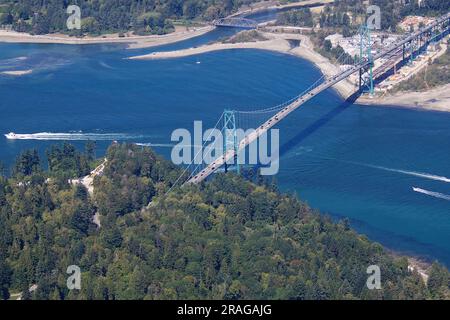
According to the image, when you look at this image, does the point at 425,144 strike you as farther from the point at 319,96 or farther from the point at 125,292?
the point at 125,292

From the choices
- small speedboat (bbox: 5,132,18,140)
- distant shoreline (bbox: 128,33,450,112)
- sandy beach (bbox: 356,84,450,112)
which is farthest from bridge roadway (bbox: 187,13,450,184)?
small speedboat (bbox: 5,132,18,140)

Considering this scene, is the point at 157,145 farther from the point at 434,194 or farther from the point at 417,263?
the point at 417,263

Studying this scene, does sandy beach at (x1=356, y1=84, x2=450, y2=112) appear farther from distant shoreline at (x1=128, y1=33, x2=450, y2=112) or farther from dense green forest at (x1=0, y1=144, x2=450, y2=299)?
dense green forest at (x1=0, y1=144, x2=450, y2=299)

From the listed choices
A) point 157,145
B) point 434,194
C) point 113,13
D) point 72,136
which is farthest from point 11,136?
point 113,13

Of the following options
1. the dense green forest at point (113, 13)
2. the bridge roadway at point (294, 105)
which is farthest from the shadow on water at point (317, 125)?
the dense green forest at point (113, 13)
